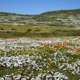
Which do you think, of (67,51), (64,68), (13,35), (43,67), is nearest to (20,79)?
(43,67)

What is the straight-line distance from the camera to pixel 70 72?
20266 millimetres

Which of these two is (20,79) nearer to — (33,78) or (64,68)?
(33,78)

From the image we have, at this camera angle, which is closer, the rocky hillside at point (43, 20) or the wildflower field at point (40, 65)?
the wildflower field at point (40, 65)

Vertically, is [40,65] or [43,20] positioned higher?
[43,20]

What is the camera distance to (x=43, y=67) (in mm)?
20703

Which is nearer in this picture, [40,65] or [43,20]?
Result: [40,65]

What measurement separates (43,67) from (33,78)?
2408mm

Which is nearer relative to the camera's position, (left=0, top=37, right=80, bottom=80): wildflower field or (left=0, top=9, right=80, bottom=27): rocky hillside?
(left=0, top=37, right=80, bottom=80): wildflower field

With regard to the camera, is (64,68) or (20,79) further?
(64,68)

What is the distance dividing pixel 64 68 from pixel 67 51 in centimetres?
480

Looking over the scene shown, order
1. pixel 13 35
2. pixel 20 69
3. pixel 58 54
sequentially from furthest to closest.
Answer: pixel 13 35
pixel 58 54
pixel 20 69

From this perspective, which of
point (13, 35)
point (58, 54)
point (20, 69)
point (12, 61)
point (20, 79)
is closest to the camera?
point (20, 79)

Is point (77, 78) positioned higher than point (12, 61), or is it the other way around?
point (12, 61)

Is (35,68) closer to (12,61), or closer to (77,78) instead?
(12,61)
